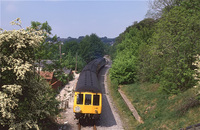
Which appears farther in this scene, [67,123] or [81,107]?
[67,123]

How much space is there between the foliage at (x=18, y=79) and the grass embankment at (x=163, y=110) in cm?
776

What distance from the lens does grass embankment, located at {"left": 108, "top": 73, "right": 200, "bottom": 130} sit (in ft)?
38.9

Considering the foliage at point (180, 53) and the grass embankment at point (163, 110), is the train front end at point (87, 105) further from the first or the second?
the foliage at point (180, 53)

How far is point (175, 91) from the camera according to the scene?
1595 cm

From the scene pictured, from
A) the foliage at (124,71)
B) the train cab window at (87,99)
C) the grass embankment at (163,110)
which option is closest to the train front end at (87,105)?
the train cab window at (87,99)

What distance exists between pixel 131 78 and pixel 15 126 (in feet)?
70.7

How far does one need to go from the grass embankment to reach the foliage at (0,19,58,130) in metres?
7.76

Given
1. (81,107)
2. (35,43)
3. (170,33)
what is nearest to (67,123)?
(81,107)

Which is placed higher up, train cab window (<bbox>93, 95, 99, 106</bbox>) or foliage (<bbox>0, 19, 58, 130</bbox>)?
foliage (<bbox>0, 19, 58, 130</bbox>)

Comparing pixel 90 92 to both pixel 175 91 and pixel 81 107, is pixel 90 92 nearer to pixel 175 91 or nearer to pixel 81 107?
pixel 81 107

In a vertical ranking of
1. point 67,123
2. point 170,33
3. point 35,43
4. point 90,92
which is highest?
point 170,33

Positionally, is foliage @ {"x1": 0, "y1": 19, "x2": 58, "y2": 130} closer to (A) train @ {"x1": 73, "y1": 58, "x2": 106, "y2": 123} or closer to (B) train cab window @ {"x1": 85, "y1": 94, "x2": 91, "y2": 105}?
(A) train @ {"x1": 73, "y1": 58, "x2": 106, "y2": 123}

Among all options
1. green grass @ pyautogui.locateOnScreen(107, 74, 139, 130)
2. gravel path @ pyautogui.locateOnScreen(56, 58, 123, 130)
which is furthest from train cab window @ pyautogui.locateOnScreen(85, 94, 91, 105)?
green grass @ pyautogui.locateOnScreen(107, 74, 139, 130)

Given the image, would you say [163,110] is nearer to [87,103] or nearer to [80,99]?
[87,103]
